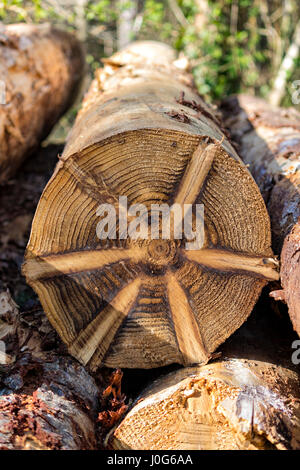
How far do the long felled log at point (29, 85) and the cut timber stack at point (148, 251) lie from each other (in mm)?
1353

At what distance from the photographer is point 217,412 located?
5.70 ft

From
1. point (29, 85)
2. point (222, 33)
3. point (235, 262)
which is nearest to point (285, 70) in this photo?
point (222, 33)

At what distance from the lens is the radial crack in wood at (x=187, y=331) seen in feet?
6.73

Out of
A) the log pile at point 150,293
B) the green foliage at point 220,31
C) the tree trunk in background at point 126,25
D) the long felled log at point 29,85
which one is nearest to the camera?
the log pile at point 150,293

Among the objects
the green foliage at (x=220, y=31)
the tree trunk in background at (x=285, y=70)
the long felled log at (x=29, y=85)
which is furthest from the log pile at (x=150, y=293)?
the tree trunk in background at (x=285, y=70)

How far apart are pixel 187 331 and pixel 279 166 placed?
1083 mm

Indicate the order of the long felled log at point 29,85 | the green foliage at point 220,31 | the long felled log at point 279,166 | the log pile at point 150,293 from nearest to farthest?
the log pile at point 150,293 → the long felled log at point 279,166 → the long felled log at point 29,85 → the green foliage at point 220,31

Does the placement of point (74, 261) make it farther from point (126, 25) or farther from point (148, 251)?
point (126, 25)

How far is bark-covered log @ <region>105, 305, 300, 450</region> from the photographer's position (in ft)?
5.43

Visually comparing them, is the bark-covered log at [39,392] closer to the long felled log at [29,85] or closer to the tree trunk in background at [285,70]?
the long felled log at [29,85]

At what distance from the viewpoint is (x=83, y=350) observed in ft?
6.86

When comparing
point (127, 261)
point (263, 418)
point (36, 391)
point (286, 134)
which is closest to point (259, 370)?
point (263, 418)

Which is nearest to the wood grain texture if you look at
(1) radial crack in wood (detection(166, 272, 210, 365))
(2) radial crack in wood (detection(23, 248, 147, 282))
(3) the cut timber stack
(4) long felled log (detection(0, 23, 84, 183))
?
(1) radial crack in wood (detection(166, 272, 210, 365))
